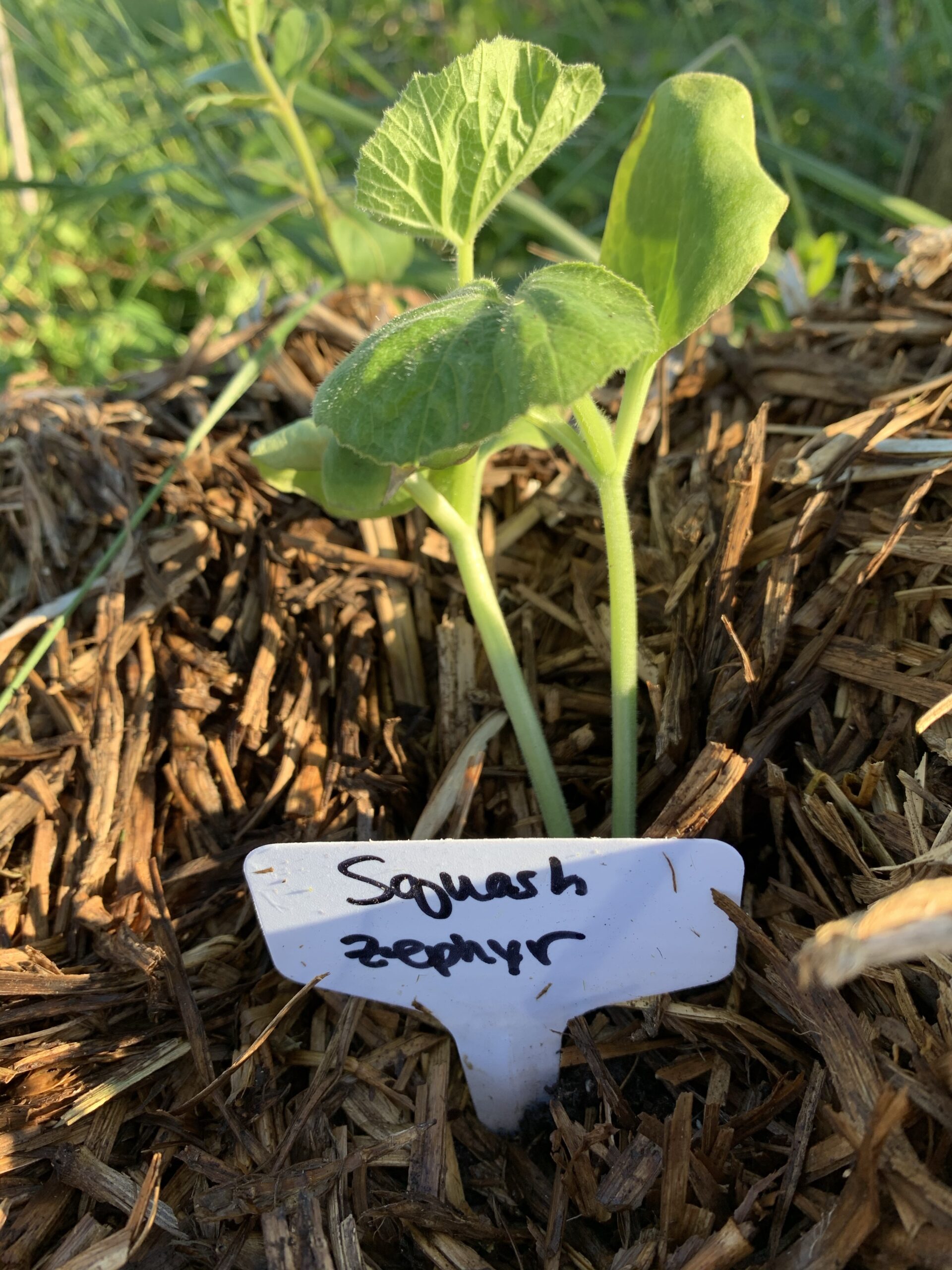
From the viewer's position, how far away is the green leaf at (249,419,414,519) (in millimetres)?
731

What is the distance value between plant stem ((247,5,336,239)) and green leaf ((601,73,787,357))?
558mm

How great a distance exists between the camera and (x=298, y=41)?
1.13 metres

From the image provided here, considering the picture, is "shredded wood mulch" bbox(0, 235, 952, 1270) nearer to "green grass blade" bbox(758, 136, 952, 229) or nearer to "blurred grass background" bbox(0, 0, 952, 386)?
"green grass blade" bbox(758, 136, 952, 229)

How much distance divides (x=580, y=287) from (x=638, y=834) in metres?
0.46

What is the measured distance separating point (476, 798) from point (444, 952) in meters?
0.18

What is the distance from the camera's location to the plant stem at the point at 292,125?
109 centimetres

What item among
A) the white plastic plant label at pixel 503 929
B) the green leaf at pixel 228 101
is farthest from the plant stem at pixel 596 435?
the green leaf at pixel 228 101

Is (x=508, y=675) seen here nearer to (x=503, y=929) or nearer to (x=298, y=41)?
(x=503, y=929)

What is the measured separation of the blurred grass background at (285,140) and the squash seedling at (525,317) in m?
0.70

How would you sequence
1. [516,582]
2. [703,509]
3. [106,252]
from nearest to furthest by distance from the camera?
[703,509] < [516,582] < [106,252]

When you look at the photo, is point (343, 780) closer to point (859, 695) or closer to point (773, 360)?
point (859, 695)

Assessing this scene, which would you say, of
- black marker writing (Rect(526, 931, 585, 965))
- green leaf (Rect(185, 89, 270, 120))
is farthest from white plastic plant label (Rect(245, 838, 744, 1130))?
green leaf (Rect(185, 89, 270, 120))

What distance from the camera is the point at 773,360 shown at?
3.42 ft

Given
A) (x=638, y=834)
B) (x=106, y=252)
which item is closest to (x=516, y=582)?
(x=638, y=834)
